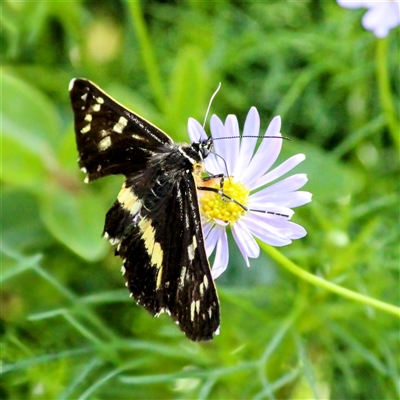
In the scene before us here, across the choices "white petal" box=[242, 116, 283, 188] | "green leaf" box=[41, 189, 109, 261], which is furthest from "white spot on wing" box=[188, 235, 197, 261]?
"green leaf" box=[41, 189, 109, 261]

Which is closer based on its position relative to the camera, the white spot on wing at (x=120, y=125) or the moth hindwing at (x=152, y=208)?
the moth hindwing at (x=152, y=208)

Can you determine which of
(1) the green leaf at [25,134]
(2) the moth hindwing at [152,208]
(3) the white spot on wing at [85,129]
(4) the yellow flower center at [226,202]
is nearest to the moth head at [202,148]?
(2) the moth hindwing at [152,208]

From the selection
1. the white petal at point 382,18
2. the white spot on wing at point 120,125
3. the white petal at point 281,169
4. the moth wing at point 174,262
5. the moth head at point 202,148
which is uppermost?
the white petal at point 382,18

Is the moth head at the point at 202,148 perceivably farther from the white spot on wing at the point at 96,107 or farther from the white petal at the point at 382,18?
the white petal at the point at 382,18

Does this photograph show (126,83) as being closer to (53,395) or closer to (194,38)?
(194,38)

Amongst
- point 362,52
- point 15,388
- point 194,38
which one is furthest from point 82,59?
point 15,388

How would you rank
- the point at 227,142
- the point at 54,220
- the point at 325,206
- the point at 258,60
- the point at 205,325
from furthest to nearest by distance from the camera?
the point at 258,60 < the point at 325,206 < the point at 54,220 < the point at 227,142 < the point at 205,325

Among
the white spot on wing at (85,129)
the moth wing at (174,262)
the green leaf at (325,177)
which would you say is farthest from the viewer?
the green leaf at (325,177)
